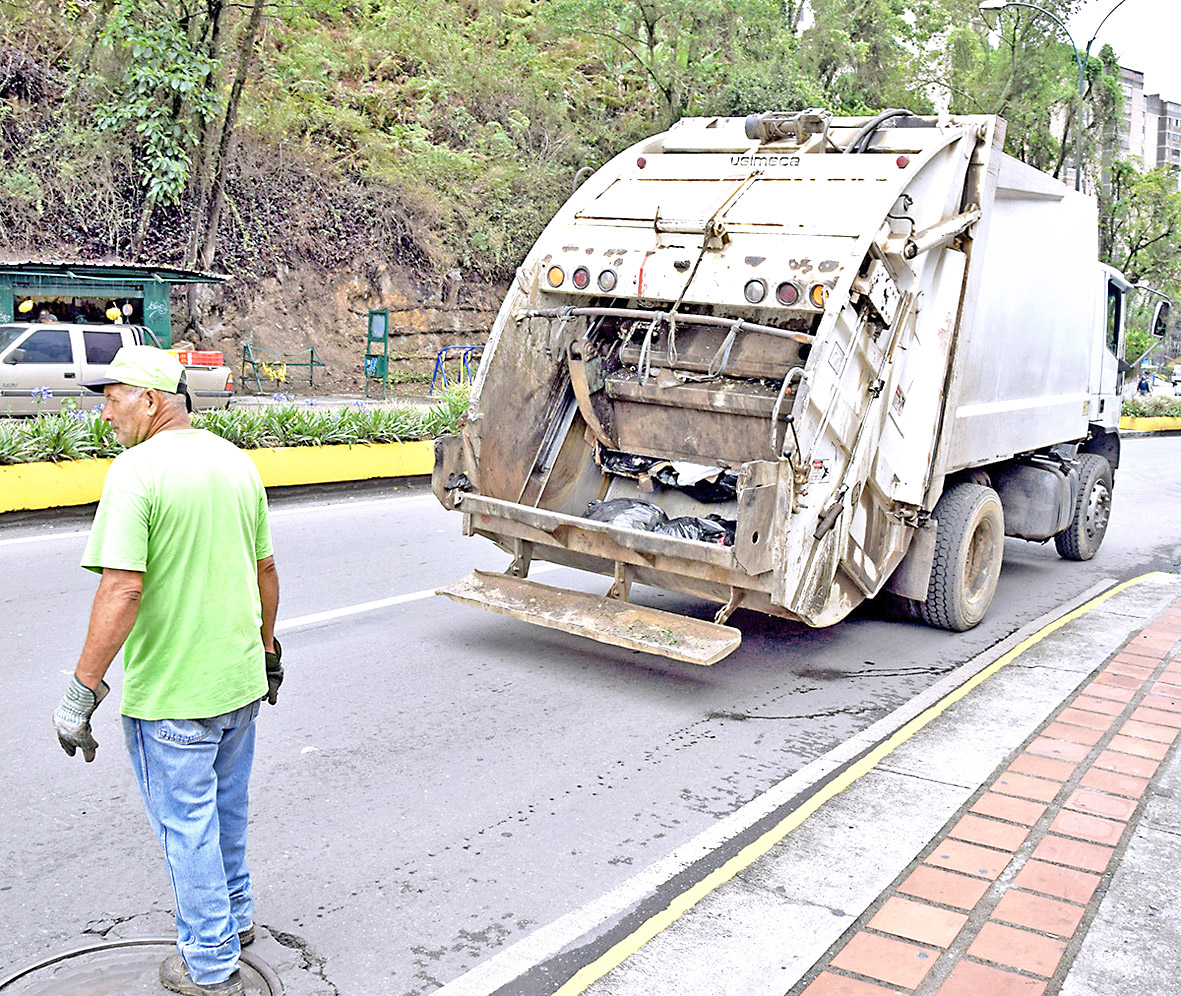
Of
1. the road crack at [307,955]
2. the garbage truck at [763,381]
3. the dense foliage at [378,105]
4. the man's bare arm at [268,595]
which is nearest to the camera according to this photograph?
the road crack at [307,955]

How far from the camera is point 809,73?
100 ft

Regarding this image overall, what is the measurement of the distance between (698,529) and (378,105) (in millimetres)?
20343

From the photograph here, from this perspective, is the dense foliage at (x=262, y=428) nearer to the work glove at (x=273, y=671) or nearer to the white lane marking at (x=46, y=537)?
the white lane marking at (x=46, y=537)

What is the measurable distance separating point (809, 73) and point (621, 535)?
27.8 m

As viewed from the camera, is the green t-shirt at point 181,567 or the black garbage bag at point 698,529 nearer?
the green t-shirt at point 181,567

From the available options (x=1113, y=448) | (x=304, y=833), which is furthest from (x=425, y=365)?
(x=304, y=833)

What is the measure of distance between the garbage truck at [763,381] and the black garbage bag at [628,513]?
20mm

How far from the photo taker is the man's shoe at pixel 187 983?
3059 millimetres

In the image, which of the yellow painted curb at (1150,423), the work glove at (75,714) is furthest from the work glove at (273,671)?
the yellow painted curb at (1150,423)

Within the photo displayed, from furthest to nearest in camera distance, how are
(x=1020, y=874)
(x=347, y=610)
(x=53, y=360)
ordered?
(x=53, y=360) → (x=347, y=610) → (x=1020, y=874)

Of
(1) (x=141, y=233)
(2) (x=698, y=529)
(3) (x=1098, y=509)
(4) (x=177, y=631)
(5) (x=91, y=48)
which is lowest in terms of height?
(3) (x=1098, y=509)

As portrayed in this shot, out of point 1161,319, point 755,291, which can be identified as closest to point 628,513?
point 755,291

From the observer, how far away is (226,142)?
769 inches

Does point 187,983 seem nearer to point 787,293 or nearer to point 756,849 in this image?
point 756,849
